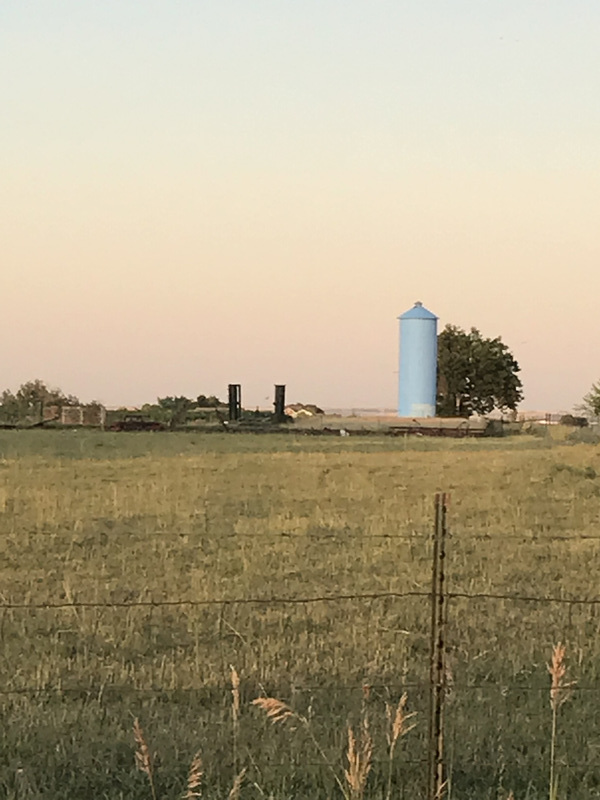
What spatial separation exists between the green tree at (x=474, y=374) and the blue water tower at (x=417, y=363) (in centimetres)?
2093

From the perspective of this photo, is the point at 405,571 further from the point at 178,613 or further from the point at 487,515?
the point at 487,515

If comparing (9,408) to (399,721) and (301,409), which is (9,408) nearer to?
(301,409)

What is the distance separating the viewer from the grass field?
7344 mm

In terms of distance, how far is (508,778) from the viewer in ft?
23.6

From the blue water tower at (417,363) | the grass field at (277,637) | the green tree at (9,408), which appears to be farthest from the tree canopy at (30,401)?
the grass field at (277,637)

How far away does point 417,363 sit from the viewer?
77625 mm

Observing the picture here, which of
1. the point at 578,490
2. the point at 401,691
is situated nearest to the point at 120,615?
the point at 401,691

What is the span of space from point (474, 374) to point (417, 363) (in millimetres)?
25577

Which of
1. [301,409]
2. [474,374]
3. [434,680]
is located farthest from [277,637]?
[474,374]

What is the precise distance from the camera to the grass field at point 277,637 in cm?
734

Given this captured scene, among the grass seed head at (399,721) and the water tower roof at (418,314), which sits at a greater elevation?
the water tower roof at (418,314)

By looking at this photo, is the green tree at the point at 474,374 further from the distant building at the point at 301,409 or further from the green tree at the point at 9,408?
the green tree at the point at 9,408

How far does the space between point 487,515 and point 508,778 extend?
13567 millimetres

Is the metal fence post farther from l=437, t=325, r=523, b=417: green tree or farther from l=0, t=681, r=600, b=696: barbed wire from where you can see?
l=437, t=325, r=523, b=417: green tree
